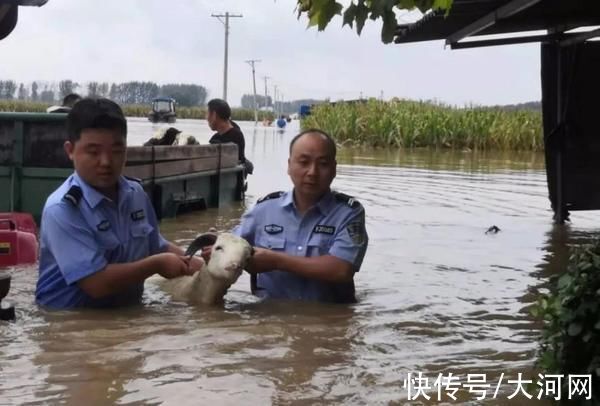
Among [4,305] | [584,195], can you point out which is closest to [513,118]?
[584,195]

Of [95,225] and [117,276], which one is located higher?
[95,225]

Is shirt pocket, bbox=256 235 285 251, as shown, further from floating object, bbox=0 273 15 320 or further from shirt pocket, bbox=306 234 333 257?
floating object, bbox=0 273 15 320

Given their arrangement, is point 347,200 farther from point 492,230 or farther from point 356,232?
point 492,230

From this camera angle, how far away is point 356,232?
6.36 m

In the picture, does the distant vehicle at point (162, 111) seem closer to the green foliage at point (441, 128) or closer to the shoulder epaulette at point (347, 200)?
the green foliage at point (441, 128)

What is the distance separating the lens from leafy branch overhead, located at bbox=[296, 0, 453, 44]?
4.23 metres

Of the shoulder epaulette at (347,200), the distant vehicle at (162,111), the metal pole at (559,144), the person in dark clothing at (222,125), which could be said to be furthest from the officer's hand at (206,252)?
the distant vehicle at (162,111)

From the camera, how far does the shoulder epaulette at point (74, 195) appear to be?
5699 mm

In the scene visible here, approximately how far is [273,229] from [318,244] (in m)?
0.35

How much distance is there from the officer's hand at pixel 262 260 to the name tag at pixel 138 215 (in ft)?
2.46

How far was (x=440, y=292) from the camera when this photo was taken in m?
7.73

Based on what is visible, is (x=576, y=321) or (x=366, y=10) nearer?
(x=576, y=321)

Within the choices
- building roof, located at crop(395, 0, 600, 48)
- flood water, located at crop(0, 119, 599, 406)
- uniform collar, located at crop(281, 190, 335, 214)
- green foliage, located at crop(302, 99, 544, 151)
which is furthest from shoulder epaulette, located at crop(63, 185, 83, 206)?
green foliage, located at crop(302, 99, 544, 151)

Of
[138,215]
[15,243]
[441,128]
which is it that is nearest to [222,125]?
[15,243]
